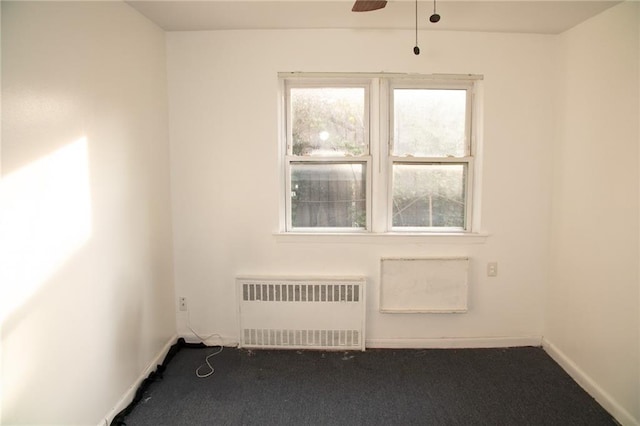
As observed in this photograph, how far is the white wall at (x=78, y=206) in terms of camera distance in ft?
4.14

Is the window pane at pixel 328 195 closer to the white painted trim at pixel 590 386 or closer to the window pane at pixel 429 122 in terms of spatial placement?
the window pane at pixel 429 122

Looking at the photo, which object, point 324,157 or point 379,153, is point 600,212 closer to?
point 379,153

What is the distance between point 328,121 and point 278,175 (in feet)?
1.91

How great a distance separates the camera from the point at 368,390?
208 centimetres

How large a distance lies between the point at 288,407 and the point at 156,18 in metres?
2.64

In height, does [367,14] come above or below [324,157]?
above

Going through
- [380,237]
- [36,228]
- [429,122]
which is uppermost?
[429,122]

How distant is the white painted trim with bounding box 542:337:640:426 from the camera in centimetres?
182

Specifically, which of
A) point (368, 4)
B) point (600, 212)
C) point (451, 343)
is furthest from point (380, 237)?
point (368, 4)

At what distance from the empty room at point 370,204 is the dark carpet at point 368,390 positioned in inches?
0.7

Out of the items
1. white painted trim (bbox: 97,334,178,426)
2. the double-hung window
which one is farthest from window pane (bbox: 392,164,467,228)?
white painted trim (bbox: 97,334,178,426)

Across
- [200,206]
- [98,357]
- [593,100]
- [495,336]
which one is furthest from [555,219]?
[98,357]

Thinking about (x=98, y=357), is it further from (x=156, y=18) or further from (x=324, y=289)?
(x=156, y=18)

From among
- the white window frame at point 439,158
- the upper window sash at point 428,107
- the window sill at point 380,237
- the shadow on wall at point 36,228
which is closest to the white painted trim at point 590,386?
the window sill at point 380,237
